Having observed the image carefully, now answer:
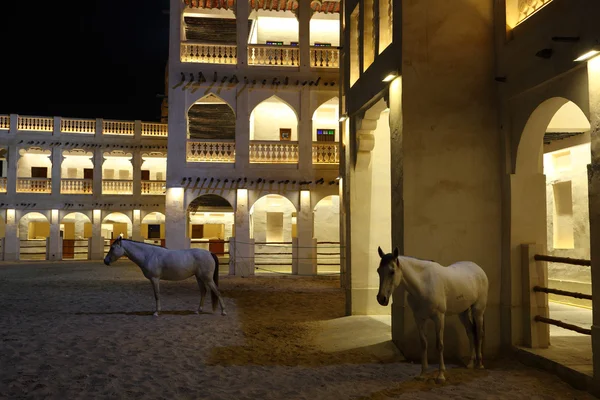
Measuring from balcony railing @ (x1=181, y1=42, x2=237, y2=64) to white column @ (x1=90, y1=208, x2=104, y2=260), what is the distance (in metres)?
14.4

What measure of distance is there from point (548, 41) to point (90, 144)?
3015 cm

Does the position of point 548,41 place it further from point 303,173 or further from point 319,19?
point 319,19

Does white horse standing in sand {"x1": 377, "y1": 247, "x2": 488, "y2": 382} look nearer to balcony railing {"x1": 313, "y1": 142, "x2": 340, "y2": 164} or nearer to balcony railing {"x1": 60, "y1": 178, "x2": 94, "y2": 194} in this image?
balcony railing {"x1": 313, "y1": 142, "x2": 340, "y2": 164}

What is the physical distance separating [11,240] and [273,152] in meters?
18.7

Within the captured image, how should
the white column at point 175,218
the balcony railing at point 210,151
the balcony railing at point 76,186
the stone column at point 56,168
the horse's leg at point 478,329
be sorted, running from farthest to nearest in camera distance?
the balcony railing at point 76,186 < the stone column at point 56,168 < the balcony railing at point 210,151 < the white column at point 175,218 < the horse's leg at point 478,329

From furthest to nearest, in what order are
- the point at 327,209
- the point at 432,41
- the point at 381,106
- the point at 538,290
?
the point at 327,209 < the point at 381,106 < the point at 432,41 < the point at 538,290

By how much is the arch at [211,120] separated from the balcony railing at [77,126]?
36.8ft

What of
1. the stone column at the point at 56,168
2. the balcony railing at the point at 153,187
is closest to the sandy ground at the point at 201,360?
the stone column at the point at 56,168

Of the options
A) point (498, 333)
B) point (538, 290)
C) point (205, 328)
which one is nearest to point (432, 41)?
point (538, 290)

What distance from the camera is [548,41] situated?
21.7ft

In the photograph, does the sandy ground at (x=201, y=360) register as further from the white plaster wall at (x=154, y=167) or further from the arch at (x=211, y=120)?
the white plaster wall at (x=154, y=167)

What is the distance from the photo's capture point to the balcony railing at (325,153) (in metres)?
22.4

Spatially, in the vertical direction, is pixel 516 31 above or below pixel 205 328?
above

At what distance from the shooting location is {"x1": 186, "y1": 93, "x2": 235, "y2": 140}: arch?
23.7m
